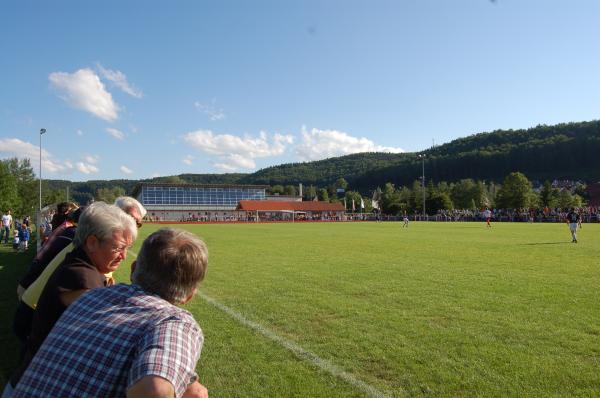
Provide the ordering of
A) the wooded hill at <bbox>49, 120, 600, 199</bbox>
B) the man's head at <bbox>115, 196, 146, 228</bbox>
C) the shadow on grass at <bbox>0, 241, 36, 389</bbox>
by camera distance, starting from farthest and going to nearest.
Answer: the wooded hill at <bbox>49, 120, 600, 199</bbox>
the shadow on grass at <bbox>0, 241, 36, 389</bbox>
the man's head at <bbox>115, 196, 146, 228</bbox>

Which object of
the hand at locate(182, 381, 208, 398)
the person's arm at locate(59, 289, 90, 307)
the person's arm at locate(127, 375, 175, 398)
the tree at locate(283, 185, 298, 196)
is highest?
the tree at locate(283, 185, 298, 196)

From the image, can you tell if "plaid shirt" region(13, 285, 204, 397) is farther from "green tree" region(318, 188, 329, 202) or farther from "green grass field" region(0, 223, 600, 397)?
"green tree" region(318, 188, 329, 202)

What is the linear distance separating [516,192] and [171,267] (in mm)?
93254

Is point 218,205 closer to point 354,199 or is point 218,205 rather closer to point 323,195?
point 354,199

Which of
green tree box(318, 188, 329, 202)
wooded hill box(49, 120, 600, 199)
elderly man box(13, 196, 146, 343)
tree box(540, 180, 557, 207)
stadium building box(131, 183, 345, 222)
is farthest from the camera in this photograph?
green tree box(318, 188, 329, 202)

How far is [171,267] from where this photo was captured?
78.7 inches

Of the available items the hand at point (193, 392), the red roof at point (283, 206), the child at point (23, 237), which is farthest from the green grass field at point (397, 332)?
the red roof at point (283, 206)

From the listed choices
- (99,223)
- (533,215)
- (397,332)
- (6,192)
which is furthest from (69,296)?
(533,215)

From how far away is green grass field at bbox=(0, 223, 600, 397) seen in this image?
4.41 m

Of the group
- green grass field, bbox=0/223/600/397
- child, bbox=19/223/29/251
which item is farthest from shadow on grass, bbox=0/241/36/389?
child, bbox=19/223/29/251

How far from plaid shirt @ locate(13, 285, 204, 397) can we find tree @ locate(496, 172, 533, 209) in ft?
305

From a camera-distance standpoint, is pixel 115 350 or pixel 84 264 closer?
pixel 115 350

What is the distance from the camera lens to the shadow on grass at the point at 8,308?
5.30 m

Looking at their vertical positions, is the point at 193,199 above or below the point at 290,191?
below
